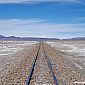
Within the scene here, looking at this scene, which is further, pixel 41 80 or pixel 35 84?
pixel 41 80

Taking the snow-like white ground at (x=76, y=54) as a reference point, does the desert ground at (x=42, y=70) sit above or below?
above

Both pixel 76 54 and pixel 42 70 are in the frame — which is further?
pixel 76 54

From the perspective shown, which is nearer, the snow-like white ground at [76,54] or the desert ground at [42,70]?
the desert ground at [42,70]

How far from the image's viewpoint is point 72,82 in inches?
460

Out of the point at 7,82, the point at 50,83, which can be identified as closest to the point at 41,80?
the point at 50,83

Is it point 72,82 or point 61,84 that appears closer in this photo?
point 61,84

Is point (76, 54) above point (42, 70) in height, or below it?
below

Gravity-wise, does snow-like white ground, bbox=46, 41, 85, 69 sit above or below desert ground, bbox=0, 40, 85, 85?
below

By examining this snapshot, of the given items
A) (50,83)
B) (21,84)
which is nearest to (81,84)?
(50,83)

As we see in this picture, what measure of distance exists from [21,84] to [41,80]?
1.36 metres

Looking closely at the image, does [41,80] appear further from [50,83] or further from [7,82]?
[7,82]

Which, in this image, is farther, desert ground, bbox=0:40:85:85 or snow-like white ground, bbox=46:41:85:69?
snow-like white ground, bbox=46:41:85:69

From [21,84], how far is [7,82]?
2.75 feet

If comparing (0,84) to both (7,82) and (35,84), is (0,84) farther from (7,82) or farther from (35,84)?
(35,84)
